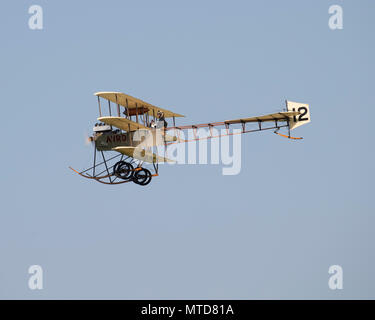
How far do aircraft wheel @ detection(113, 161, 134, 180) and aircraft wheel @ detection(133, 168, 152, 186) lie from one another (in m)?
0.28

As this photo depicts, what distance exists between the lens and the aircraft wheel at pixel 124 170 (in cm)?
4388

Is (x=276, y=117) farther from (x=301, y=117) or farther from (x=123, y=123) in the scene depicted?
(x=123, y=123)

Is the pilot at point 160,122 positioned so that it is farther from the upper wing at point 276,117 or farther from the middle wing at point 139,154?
the upper wing at point 276,117

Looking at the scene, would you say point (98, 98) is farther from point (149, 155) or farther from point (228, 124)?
point (228, 124)

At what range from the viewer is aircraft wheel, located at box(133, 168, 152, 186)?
43719mm

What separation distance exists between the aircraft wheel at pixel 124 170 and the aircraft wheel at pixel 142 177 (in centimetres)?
28

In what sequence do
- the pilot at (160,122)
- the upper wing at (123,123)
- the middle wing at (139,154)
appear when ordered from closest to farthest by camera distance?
the upper wing at (123,123) < the middle wing at (139,154) < the pilot at (160,122)

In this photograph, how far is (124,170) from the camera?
43938 millimetres

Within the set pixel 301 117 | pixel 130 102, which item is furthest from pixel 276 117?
pixel 130 102

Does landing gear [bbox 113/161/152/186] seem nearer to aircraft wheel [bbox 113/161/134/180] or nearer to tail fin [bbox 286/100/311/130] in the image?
aircraft wheel [bbox 113/161/134/180]
